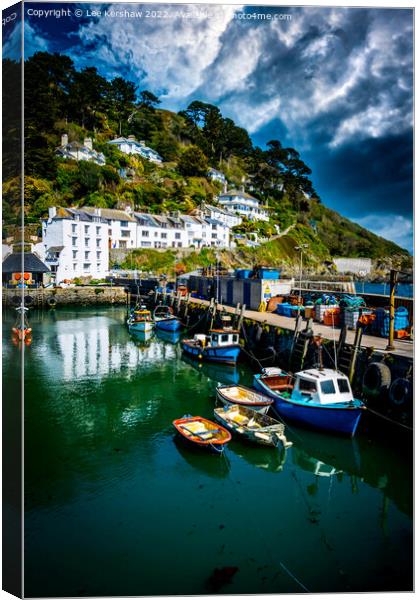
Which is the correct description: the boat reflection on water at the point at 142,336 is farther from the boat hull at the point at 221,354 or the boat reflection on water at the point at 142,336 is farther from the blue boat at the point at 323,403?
the blue boat at the point at 323,403

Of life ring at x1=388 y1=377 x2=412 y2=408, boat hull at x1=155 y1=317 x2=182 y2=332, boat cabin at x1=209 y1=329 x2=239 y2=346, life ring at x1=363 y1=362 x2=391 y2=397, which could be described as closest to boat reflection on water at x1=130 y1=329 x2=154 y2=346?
boat hull at x1=155 y1=317 x2=182 y2=332

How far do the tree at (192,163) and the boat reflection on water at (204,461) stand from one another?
6833cm

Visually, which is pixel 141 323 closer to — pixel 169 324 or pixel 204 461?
pixel 169 324

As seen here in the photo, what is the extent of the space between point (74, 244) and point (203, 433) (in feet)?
131

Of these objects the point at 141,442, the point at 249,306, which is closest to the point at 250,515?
the point at 141,442

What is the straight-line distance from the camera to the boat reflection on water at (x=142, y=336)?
93.5 feet

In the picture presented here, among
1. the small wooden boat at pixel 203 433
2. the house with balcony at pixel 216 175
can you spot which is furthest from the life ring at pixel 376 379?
the house with balcony at pixel 216 175

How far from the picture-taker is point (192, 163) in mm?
73750

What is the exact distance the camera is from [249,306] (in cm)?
2903

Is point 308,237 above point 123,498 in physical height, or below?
above

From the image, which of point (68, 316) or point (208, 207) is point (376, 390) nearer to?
point (68, 316)

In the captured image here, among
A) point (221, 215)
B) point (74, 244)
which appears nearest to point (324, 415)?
point (74, 244)

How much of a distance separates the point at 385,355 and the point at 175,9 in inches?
478

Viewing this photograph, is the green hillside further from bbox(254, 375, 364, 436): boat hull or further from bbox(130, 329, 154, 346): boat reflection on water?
bbox(254, 375, 364, 436): boat hull
